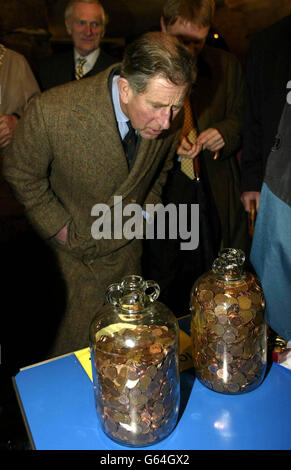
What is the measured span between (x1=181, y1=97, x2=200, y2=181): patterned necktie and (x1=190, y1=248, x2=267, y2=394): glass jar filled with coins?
1068 millimetres

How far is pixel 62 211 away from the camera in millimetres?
1566

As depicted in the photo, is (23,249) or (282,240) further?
(23,249)

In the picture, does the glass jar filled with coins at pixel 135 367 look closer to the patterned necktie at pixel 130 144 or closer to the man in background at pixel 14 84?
the patterned necktie at pixel 130 144

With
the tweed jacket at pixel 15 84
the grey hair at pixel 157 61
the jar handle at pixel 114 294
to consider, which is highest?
the grey hair at pixel 157 61

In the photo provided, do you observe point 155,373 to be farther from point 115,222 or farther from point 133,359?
point 115,222

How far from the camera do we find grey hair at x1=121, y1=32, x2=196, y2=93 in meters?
1.22

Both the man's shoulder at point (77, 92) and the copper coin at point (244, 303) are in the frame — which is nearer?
the copper coin at point (244, 303)

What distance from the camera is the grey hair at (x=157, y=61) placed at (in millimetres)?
1220

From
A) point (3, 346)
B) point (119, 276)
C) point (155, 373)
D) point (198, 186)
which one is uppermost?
point (155, 373)

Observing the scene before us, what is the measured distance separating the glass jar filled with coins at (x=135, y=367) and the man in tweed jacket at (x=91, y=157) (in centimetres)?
70

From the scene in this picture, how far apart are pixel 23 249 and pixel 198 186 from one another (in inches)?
45.0

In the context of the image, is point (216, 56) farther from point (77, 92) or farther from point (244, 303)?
point (244, 303)

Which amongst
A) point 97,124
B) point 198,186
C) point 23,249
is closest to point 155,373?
point 97,124

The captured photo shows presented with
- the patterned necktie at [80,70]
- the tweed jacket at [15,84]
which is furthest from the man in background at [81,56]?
the tweed jacket at [15,84]
